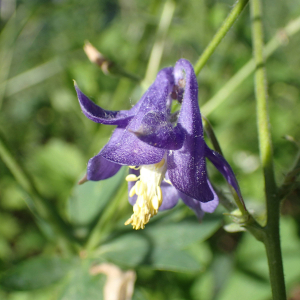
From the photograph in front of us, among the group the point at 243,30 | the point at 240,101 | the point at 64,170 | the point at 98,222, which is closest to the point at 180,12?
the point at 243,30

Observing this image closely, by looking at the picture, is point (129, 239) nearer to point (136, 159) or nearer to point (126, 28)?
point (136, 159)

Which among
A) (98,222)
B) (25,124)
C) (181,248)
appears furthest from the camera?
(25,124)

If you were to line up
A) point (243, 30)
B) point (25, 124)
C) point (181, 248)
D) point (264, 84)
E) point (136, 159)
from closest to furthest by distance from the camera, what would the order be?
point (136, 159) → point (264, 84) → point (181, 248) → point (243, 30) → point (25, 124)

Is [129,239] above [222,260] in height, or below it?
above

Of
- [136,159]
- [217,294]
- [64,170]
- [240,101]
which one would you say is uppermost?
[136,159]

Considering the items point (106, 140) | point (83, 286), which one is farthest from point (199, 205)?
point (106, 140)

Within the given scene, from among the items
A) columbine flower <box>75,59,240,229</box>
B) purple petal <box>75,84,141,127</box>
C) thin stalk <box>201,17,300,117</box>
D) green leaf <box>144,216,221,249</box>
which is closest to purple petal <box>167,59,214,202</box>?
columbine flower <box>75,59,240,229</box>

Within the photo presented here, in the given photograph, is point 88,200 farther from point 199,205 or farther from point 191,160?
point 191,160
